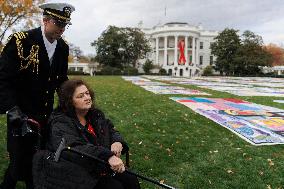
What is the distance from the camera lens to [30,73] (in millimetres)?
3564

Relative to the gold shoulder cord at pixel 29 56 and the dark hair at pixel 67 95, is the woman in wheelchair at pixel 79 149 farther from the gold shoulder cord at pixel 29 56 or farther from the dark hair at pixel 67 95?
the gold shoulder cord at pixel 29 56

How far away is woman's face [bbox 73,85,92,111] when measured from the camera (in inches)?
136

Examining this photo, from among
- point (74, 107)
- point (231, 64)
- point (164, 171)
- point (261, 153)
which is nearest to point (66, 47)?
point (74, 107)

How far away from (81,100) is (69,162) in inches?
24.7

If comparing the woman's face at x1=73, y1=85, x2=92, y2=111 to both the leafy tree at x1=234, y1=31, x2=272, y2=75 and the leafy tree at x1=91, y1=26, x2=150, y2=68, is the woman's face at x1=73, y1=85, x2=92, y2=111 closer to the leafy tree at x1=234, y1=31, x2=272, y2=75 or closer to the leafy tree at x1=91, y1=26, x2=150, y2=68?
the leafy tree at x1=234, y1=31, x2=272, y2=75

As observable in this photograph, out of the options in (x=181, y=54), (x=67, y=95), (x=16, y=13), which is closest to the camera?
(x=67, y=95)

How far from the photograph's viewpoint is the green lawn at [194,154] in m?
5.07

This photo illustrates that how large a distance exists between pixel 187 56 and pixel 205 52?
22.4ft

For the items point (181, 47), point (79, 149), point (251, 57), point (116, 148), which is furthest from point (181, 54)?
point (79, 149)

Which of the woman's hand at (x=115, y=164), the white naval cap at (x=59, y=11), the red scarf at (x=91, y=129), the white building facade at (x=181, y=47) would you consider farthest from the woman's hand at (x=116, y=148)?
the white building facade at (x=181, y=47)

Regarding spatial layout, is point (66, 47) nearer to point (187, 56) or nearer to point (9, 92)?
point (9, 92)

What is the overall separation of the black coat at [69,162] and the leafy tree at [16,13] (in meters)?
32.1

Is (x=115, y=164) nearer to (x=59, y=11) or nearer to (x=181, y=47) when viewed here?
(x=59, y=11)

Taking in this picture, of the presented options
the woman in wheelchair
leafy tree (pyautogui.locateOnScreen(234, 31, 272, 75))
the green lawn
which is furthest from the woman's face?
leafy tree (pyautogui.locateOnScreen(234, 31, 272, 75))
